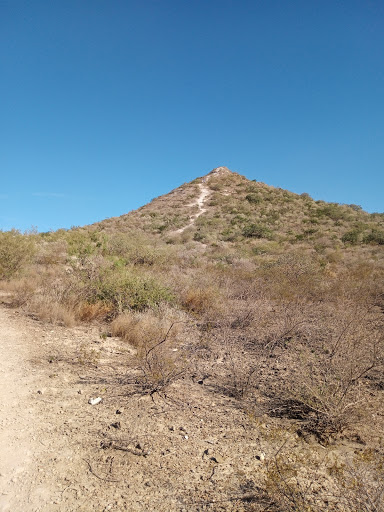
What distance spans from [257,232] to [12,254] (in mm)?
19150

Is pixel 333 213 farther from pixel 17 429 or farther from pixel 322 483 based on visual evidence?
pixel 17 429

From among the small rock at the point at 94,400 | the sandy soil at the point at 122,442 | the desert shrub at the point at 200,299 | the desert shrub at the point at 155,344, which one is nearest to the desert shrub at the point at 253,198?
the desert shrub at the point at 200,299

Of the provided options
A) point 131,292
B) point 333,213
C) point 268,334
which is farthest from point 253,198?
point 268,334

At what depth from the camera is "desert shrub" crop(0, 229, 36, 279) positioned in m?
10.5

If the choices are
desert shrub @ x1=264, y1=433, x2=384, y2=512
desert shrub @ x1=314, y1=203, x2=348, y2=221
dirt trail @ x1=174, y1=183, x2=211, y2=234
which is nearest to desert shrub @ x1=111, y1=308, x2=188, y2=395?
desert shrub @ x1=264, y1=433, x2=384, y2=512

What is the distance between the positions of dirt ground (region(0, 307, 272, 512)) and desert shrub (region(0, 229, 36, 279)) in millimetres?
6449

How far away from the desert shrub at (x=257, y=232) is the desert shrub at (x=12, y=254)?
17757 mm

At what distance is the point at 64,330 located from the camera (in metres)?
6.56

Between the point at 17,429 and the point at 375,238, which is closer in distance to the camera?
the point at 17,429

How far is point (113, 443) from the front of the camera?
10.2 ft

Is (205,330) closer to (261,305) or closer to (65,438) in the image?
(261,305)

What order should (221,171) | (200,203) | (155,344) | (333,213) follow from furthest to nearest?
(221,171) < (200,203) < (333,213) < (155,344)

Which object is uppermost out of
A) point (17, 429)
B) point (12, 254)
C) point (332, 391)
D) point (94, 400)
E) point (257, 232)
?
point (257, 232)

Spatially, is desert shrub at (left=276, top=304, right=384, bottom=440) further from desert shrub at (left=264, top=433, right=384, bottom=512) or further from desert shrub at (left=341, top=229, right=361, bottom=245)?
desert shrub at (left=341, top=229, right=361, bottom=245)
